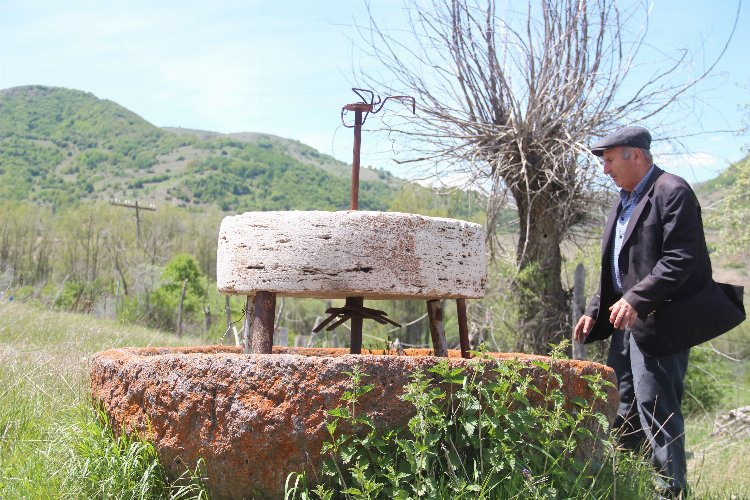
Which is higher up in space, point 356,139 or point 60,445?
point 356,139

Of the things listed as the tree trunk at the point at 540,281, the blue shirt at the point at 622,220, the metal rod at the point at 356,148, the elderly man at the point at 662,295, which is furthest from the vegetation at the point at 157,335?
the metal rod at the point at 356,148

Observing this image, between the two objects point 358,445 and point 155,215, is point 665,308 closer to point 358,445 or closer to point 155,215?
point 358,445

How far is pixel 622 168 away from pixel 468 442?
1.70 m

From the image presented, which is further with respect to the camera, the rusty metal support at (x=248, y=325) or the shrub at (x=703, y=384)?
the shrub at (x=703, y=384)

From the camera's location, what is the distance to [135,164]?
84.5m

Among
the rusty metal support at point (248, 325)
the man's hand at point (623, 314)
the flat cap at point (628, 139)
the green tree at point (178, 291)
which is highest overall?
the flat cap at point (628, 139)

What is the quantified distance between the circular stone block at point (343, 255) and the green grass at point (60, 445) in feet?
3.05

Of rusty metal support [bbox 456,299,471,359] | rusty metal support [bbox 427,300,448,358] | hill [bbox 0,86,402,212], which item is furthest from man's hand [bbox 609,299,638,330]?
hill [bbox 0,86,402,212]

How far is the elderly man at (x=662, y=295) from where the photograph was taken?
3.26m

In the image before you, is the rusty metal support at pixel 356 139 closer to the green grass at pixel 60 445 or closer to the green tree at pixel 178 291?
the green grass at pixel 60 445

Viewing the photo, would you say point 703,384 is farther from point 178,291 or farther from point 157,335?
point 178,291

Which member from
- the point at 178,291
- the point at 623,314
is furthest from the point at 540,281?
the point at 178,291

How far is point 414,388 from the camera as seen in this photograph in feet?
8.54

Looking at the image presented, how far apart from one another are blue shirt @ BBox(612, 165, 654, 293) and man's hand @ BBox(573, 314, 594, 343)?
8.5 inches
